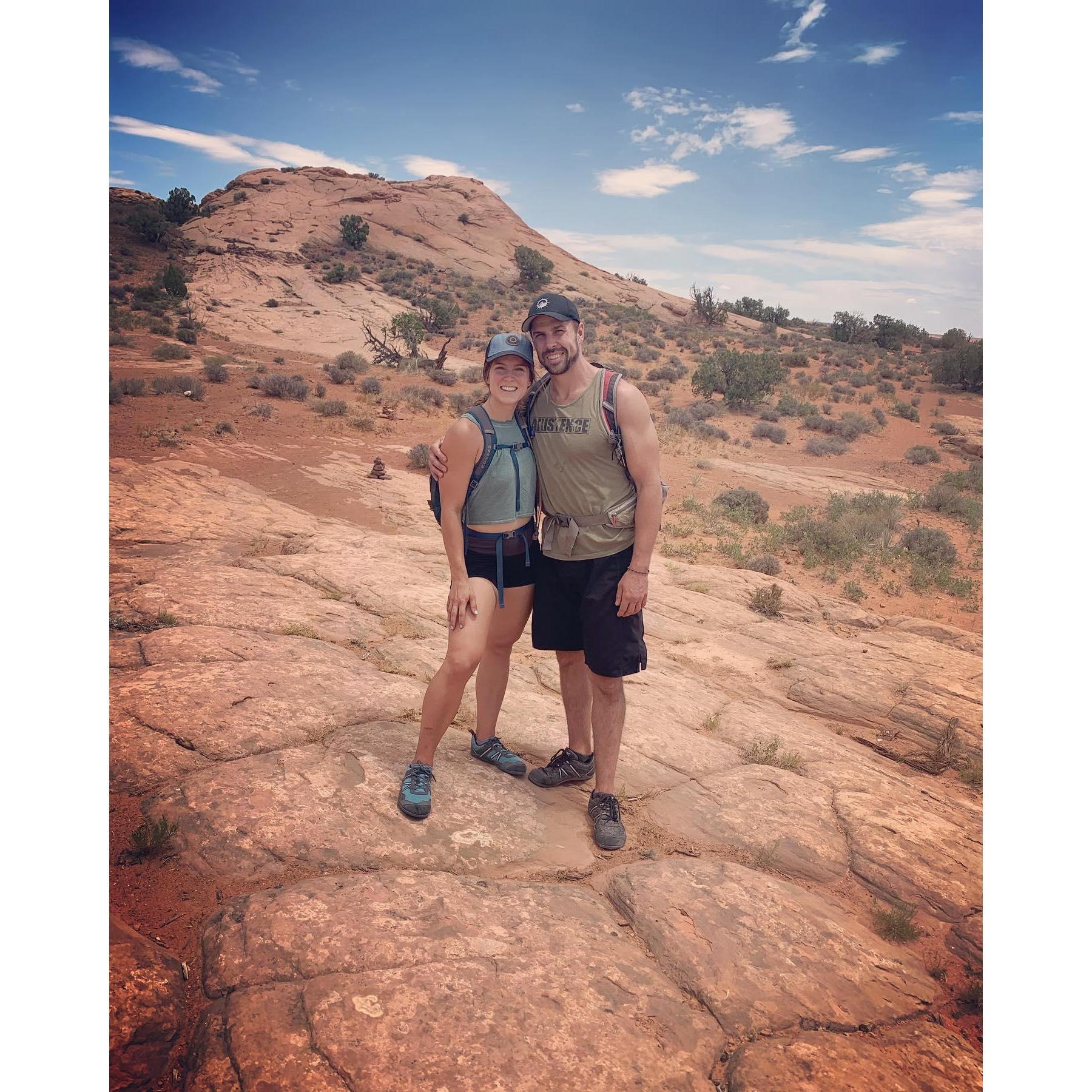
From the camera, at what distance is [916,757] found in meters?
4.14

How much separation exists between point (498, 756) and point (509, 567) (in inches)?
36.6

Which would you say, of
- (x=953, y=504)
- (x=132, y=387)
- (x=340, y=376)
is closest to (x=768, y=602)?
(x=953, y=504)

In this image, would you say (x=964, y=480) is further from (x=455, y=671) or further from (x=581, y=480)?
(x=455, y=671)

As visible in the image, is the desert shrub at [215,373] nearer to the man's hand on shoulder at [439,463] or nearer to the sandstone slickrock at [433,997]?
the man's hand on shoulder at [439,463]

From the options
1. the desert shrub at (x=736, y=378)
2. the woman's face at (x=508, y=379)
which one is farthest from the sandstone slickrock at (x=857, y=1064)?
the desert shrub at (x=736, y=378)

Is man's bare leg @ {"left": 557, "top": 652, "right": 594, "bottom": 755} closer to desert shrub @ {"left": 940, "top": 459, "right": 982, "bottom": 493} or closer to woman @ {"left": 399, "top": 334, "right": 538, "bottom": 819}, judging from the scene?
woman @ {"left": 399, "top": 334, "right": 538, "bottom": 819}

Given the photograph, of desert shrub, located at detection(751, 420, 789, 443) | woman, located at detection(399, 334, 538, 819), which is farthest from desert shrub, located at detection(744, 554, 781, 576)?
desert shrub, located at detection(751, 420, 789, 443)

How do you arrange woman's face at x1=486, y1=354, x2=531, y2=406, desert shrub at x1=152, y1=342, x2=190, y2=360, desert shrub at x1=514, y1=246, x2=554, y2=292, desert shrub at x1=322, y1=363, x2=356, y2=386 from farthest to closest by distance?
desert shrub at x1=514, y1=246, x2=554, y2=292, desert shrub at x1=322, y1=363, x2=356, y2=386, desert shrub at x1=152, y1=342, x2=190, y2=360, woman's face at x1=486, y1=354, x2=531, y2=406

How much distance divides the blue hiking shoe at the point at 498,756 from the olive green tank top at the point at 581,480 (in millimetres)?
982

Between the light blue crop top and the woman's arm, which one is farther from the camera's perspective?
the light blue crop top

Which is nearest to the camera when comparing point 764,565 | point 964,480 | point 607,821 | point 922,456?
point 607,821

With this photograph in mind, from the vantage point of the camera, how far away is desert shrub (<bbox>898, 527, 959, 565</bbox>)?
9.45m

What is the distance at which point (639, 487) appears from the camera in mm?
2672

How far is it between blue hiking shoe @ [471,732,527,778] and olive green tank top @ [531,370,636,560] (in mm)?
982
